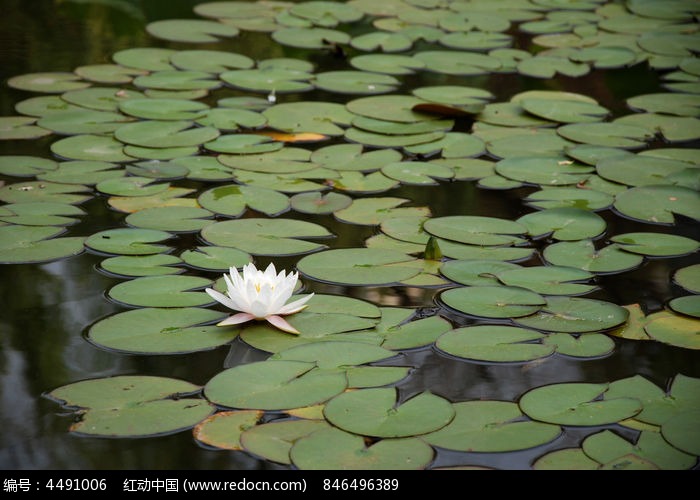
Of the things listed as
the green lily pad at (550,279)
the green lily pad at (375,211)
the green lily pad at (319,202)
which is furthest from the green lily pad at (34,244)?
the green lily pad at (550,279)

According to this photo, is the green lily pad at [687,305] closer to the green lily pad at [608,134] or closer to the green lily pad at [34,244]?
the green lily pad at [608,134]

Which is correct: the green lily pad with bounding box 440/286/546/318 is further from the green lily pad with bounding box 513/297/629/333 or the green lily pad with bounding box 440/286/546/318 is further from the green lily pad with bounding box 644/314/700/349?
the green lily pad with bounding box 644/314/700/349

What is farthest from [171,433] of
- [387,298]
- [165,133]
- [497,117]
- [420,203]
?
[497,117]

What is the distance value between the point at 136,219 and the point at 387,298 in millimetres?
902

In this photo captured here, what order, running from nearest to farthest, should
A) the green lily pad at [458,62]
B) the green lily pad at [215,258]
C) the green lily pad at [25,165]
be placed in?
the green lily pad at [215,258] → the green lily pad at [25,165] → the green lily pad at [458,62]

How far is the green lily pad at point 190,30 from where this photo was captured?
4609 millimetres

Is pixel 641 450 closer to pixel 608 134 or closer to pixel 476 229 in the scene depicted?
pixel 476 229

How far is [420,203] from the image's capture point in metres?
3.00

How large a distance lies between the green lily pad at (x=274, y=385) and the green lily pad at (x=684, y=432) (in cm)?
68

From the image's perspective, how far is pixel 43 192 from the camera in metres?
2.98


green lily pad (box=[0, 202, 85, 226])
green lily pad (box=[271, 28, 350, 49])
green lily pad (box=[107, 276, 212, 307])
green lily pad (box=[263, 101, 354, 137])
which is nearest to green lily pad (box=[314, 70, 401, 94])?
green lily pad (box=[263, 101, 354, 137])

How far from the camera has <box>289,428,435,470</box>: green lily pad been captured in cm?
171

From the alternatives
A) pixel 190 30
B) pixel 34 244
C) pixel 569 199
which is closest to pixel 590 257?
pixel 569 199
